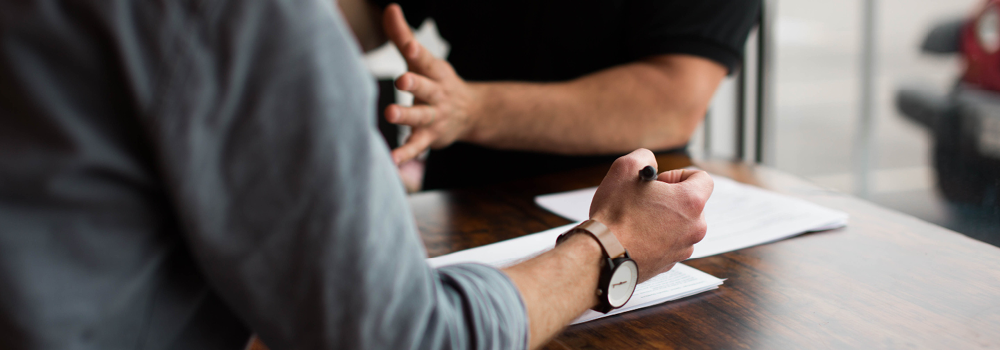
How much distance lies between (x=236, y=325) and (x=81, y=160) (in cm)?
16

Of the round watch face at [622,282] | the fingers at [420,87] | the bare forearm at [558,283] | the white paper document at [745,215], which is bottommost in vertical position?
the white paper document at [745,215]

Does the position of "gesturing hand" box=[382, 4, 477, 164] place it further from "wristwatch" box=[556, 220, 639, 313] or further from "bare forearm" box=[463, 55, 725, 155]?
"wristwatch" box=[556, 220, 639, 313]

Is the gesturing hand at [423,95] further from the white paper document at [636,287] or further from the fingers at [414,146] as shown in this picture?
the white paper document at [636,287]

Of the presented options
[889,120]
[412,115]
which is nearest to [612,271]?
[412,115]

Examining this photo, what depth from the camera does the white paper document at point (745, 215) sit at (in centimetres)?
78

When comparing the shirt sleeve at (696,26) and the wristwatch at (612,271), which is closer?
the wristwatch at (612,271)

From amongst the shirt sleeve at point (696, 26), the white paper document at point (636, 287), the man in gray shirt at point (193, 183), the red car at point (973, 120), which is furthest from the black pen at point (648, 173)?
the red car at point (973, 120)

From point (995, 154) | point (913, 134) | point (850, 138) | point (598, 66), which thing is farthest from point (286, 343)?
point (850, 138)

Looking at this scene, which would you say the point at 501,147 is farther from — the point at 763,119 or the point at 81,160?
the point at 763,119

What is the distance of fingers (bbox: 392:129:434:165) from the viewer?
3.22ft

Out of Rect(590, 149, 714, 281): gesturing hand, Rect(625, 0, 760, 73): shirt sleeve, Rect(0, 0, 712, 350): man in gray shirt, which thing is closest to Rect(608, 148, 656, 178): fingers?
Rect(590, 149, 714, 281): gesturing hand

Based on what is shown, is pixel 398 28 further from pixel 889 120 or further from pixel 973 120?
pixel 889 120

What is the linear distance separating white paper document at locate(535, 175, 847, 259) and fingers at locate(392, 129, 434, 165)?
0.21 m

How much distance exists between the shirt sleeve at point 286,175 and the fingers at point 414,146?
23.7 inches
